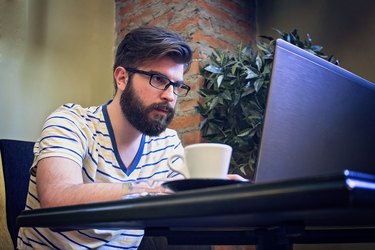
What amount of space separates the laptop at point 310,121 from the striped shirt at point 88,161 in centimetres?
58

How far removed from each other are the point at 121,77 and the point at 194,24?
949 millimetres

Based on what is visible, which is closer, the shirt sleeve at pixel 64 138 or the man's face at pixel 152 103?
the shirt sleeve at pixel 64 138

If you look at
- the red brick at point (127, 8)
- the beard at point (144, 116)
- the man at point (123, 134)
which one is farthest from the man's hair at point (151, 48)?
the red brick at point (127, 8)

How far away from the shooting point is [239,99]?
2.02 m

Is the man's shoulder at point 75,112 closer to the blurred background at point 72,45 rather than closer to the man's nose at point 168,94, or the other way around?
the man's nose at point 168,94

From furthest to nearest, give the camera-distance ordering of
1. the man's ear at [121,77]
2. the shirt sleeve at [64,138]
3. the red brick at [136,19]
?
the red brick at [136,19], the man's ear at [121,77], the shirt sleeve at [64,138]

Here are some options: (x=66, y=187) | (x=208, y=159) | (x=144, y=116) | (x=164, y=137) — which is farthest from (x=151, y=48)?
(x=208, y=159)

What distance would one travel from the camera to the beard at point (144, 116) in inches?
52.5

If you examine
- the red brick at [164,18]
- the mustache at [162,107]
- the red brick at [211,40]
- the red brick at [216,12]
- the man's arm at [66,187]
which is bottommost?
the man's arm at [66,187]

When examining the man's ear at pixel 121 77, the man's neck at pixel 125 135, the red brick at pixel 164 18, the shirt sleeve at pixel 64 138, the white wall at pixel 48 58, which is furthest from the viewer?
the red brick at pixel 164 18

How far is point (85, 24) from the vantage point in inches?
99.3

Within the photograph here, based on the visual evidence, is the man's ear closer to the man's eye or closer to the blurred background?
the man's eye

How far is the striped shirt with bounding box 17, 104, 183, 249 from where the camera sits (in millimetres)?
1079

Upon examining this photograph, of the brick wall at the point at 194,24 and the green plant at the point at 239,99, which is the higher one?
the brick wall at the point at 194,24
